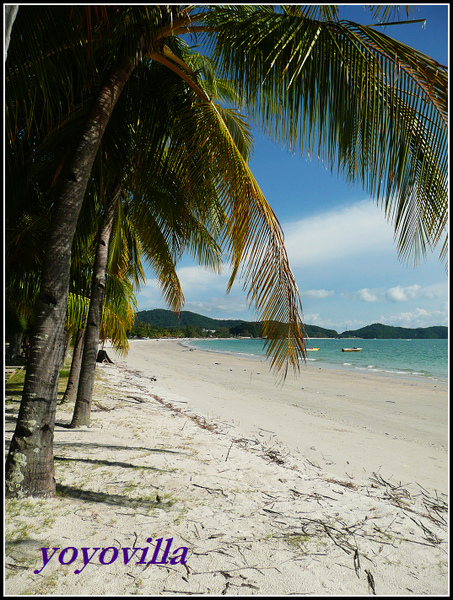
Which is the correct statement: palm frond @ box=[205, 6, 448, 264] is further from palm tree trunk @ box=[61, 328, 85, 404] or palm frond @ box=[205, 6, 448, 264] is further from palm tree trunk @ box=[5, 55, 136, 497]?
palm tree trunk @ box=[61, 328, 85, 404]

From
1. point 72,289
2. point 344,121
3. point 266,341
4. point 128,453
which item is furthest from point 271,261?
point 72,289

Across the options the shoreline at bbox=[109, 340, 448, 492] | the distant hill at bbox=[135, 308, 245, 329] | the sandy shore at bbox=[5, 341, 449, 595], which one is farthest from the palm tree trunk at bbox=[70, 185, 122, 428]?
the distant hill at bbox=[135, 308, 245, 329]

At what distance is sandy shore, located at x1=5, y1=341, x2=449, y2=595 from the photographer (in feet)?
7.22

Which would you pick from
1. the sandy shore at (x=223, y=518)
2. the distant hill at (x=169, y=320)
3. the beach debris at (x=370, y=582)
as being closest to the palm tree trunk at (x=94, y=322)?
the sandy shore at (x=223, y=518)

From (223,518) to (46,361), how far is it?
1.94 metres

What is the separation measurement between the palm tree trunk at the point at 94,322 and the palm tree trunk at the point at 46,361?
2.31 meters

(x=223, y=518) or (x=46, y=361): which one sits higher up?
(x=46, y=361)

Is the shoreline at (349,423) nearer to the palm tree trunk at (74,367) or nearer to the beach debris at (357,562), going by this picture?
the beach debris at (357,562)

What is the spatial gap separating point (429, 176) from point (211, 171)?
7.31ft

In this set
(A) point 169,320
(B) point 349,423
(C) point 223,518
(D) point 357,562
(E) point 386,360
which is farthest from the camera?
(A) point 169,320

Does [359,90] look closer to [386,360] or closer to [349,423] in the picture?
[349,423]

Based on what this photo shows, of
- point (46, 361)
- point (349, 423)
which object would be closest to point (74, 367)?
point (46, 361)

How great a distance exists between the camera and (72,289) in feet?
23.2

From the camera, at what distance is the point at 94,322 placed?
5.39 metres
